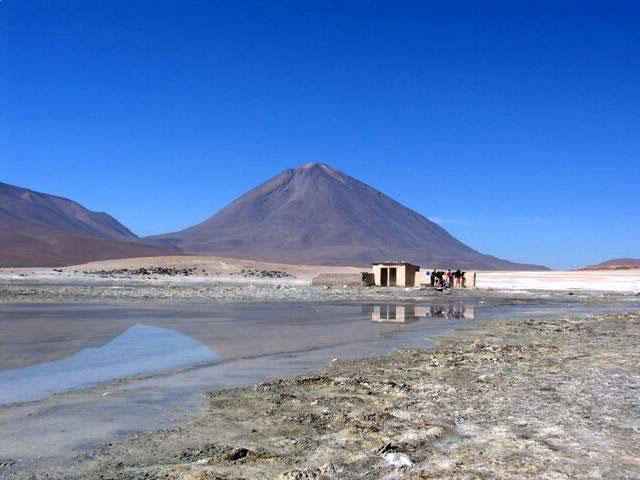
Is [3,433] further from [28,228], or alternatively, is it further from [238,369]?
[28,228]

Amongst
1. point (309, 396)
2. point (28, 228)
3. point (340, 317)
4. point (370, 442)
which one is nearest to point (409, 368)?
point (309, 396)

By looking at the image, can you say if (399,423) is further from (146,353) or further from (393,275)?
(393,275)

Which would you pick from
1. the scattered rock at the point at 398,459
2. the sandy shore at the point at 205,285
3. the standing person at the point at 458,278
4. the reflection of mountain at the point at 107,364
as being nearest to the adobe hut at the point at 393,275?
the standing person at the point at 458,278

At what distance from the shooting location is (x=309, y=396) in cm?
940

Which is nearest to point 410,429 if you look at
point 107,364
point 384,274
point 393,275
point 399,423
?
point 399,423

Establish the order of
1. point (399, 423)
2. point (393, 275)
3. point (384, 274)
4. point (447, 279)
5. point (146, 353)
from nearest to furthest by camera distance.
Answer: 1. point (399, 423)
2. point (146, 353)
3. point (447, 279)
4. point (384, 274)
5. point (393, 275)

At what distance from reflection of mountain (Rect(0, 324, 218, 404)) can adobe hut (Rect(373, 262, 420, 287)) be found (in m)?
32.8

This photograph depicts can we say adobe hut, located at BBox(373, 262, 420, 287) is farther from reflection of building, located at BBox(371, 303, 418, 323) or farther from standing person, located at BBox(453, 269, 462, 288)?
reflection of building, located at BBox(371, 303, 418, 323)

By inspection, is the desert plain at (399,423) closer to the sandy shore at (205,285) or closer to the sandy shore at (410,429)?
the sandy shore at (410,429)

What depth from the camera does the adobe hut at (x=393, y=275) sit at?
49.1m

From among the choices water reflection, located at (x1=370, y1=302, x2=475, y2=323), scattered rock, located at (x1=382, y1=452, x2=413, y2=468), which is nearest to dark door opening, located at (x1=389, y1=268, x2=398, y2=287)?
water reflection, located at (x1=370, y1=302, x2=475, y2=323)

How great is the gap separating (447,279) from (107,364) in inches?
1517

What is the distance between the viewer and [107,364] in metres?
12.5

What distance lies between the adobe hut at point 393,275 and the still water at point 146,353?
2064cm
